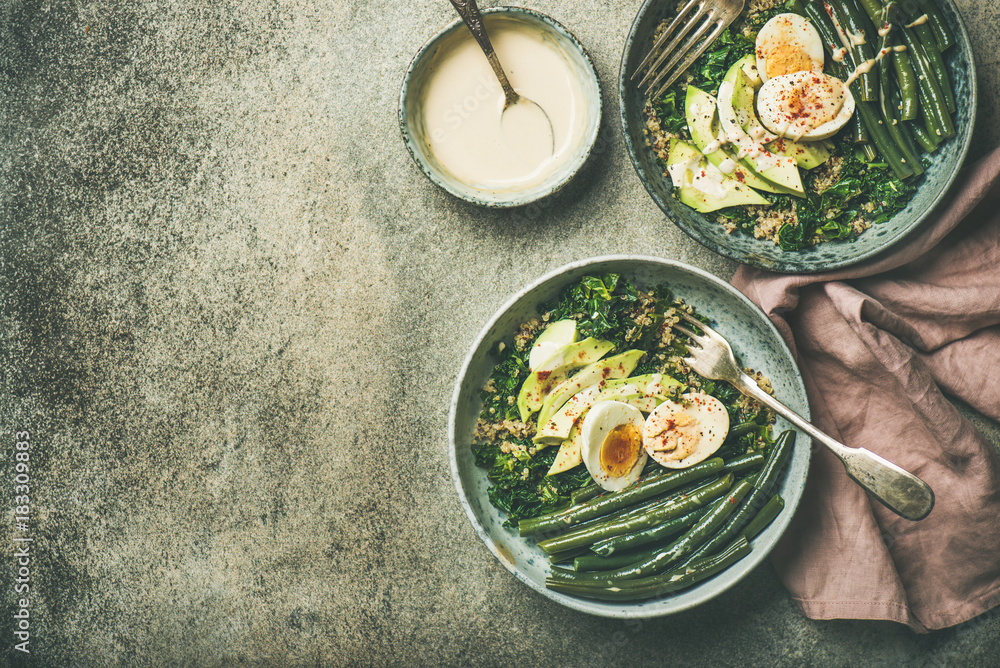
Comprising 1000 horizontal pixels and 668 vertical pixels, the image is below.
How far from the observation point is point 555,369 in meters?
1.94

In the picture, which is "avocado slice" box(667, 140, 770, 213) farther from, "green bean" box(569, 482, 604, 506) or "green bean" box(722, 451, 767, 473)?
"green bean" box(569, 482, 604, 506)

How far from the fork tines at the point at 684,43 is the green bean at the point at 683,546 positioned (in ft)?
4.49

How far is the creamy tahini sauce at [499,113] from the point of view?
78.3 inches

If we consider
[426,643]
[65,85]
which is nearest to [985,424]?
[426,643]

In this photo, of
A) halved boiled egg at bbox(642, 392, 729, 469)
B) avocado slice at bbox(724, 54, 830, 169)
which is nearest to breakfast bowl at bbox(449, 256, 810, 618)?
halved boiled egg at bbox(642, 392, 729, 469)

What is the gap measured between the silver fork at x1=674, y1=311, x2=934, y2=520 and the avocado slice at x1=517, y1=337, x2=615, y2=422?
1.00ft

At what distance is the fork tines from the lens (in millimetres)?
1861

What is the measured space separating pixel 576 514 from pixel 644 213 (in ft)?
3.62

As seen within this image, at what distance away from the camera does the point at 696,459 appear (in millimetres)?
1903

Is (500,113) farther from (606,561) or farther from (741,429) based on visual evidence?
(606,561)

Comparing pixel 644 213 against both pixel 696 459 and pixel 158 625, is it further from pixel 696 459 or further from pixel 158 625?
pixel 158 625

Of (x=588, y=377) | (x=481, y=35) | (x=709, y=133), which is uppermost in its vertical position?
(x=481, y=35)

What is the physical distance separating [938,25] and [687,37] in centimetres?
74

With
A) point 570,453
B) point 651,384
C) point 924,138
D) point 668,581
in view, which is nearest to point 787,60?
point 924,138
